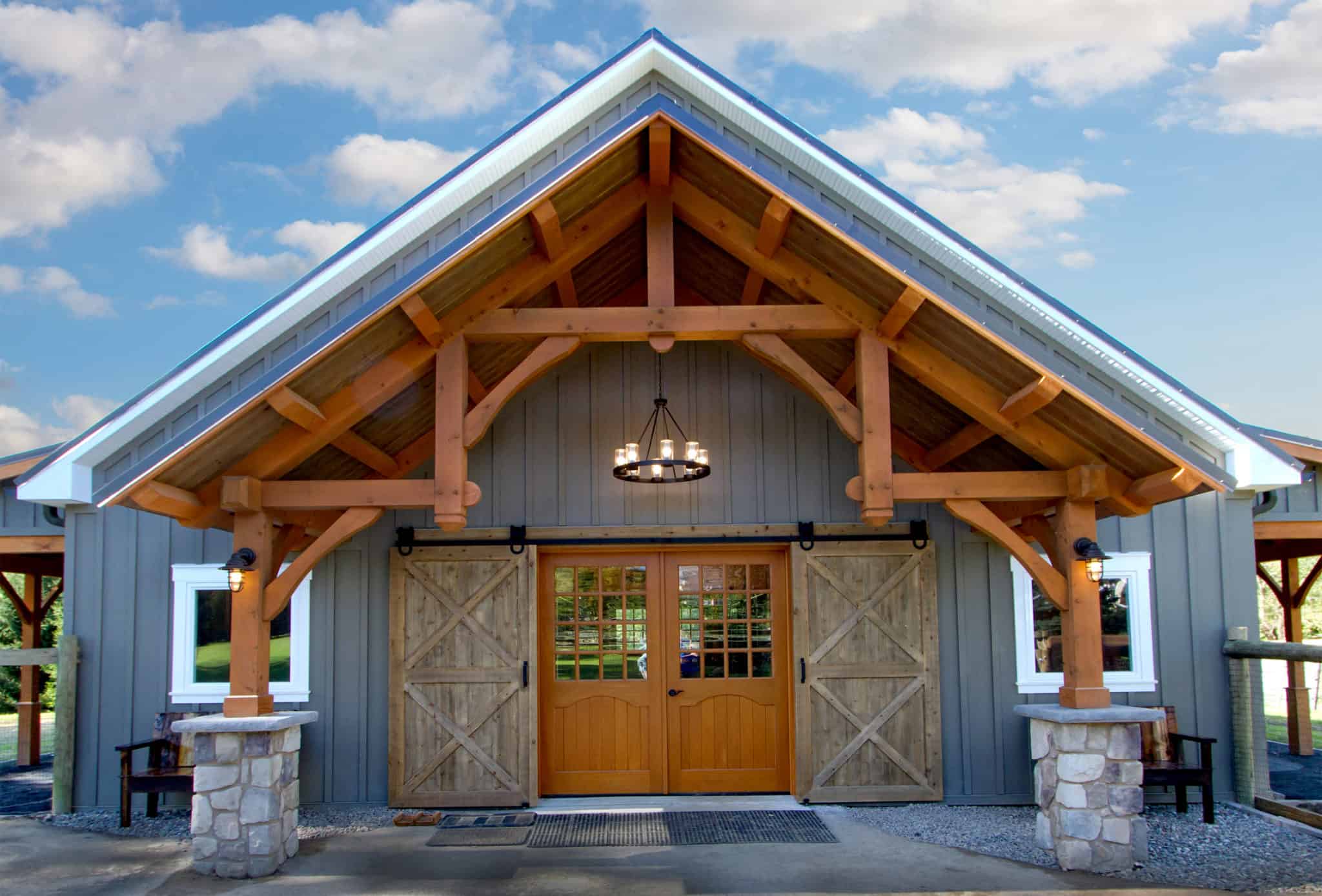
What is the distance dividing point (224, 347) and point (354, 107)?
1664cm

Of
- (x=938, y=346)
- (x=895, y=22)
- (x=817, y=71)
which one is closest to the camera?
(x=938, y=346)

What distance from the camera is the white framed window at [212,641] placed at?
7.60 m

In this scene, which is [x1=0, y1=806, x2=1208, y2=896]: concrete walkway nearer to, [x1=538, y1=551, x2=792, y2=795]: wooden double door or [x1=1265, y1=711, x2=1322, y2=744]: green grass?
[x1=538, y1=551, x2=792, y2=795]: wooden double door

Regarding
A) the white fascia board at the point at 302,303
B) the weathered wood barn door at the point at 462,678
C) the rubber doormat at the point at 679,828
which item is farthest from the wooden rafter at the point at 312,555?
the rubber doormat at the point at 679,828

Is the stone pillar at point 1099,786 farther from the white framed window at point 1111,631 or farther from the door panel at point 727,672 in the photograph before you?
the door panel at point 727,672

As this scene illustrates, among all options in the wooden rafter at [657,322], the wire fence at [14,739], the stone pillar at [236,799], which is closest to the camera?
the stone pillar at [236,799]

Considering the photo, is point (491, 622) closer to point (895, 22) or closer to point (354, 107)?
point (895, 22)

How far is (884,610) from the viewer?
767 centimetres

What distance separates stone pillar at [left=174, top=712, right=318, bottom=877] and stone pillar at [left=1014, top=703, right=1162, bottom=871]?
440cm

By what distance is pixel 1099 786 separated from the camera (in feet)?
18.7

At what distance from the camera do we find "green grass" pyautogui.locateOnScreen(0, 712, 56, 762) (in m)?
11.1

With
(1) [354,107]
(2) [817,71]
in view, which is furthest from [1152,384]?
(1) [354,107]

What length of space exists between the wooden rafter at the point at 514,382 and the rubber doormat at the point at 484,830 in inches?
101

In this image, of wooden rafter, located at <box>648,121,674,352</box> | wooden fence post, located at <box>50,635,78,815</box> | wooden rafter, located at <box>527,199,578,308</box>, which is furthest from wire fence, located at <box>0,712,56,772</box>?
wooden rafter, located at <box>648,121,674,352</box>
